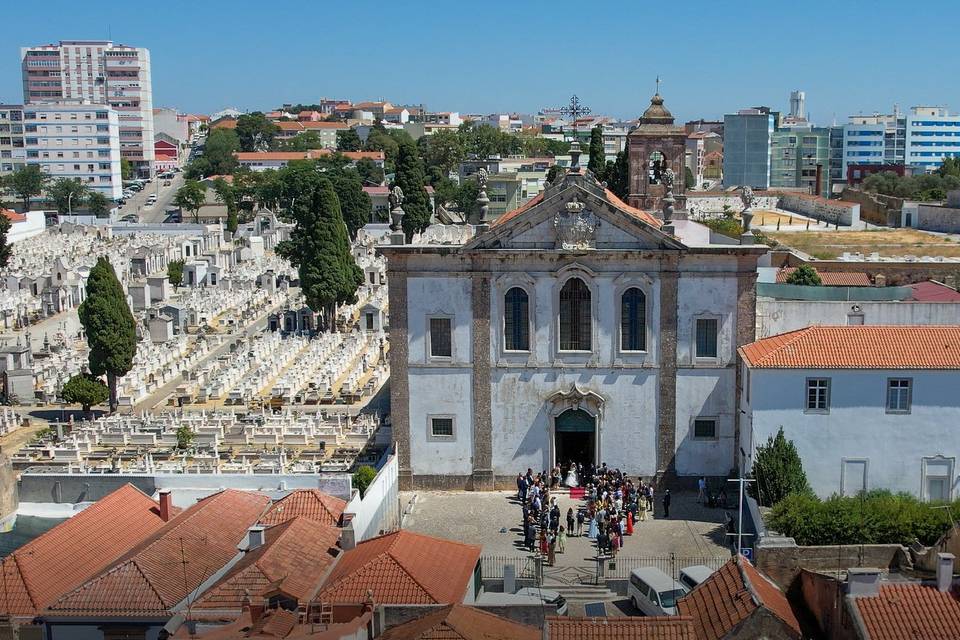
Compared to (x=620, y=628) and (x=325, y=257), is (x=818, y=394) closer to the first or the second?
(x=620, y=628)

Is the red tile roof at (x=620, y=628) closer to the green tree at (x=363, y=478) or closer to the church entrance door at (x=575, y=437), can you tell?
the green tree at (x=363, y=478)

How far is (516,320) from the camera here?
92.9ft

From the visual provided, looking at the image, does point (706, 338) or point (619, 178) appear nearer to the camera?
point (706, 338)

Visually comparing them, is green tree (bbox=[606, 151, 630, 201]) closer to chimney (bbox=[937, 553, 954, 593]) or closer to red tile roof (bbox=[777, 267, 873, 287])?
red tile roof (bbox=[777, 267, 873, 287])

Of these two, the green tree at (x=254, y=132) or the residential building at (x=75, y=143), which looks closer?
the residential building at (x=75, y=143)

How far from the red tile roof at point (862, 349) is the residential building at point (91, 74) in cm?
16629

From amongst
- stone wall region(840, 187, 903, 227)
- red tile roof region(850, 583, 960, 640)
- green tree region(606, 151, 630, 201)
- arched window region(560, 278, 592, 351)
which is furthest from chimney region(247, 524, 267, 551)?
stone wall region(840, 187, 903, 227)

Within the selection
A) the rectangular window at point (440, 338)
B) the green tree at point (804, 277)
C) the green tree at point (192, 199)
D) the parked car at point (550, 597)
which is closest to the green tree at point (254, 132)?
the green tree at point (192, 199)

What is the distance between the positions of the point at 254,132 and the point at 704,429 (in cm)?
15958

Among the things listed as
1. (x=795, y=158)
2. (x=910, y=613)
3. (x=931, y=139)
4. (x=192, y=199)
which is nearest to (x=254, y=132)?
(x=192, y=199)

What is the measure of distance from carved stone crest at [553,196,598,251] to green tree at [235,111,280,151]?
513 feet

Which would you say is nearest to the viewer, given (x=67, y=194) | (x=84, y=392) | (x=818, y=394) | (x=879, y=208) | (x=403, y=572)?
A: (x=403, y=572)

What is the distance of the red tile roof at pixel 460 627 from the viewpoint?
16000 millimetres

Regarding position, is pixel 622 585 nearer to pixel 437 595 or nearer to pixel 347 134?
pixel 437 595
